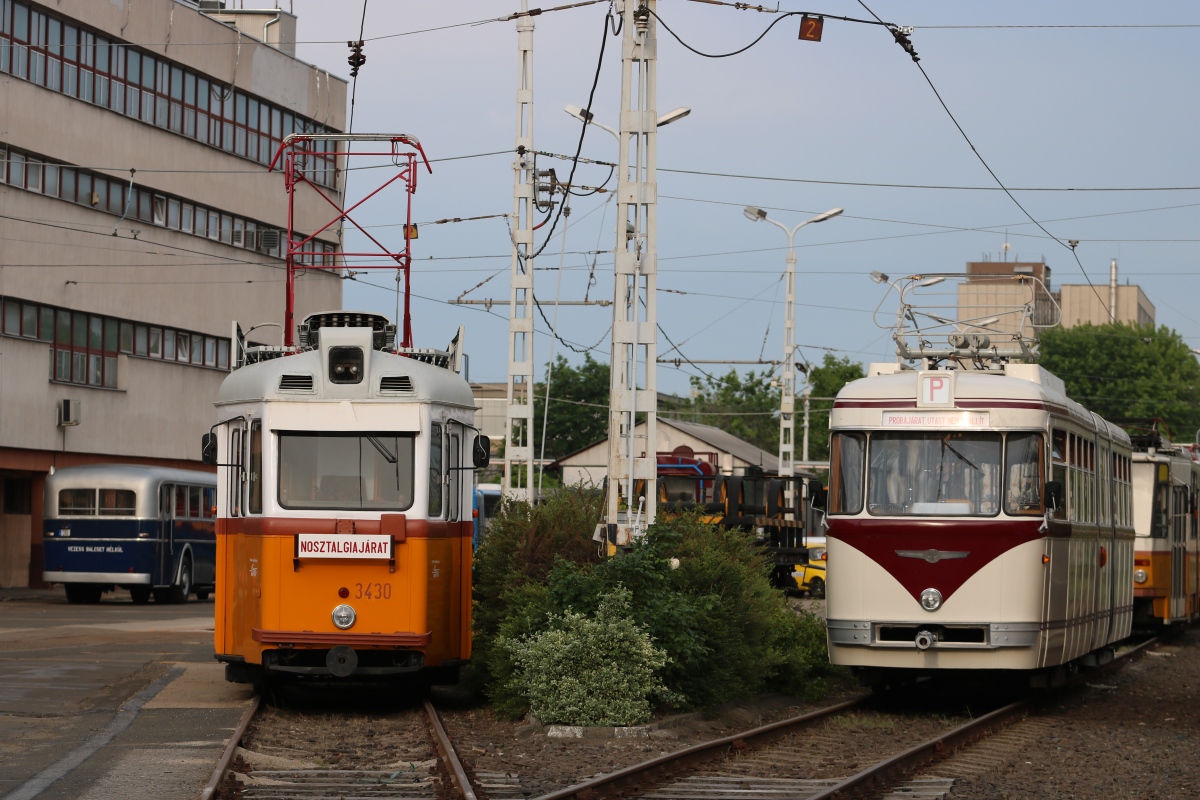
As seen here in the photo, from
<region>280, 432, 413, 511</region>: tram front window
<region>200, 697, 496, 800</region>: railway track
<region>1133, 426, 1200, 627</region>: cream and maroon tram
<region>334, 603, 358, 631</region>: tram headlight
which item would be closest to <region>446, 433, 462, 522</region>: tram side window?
<region>280, 432, 413, 511</region>: tram front window

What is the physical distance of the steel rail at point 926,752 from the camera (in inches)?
415

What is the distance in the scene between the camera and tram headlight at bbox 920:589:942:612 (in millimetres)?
14758

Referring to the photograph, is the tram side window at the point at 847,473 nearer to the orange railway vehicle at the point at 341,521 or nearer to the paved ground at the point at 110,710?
the orange railway vehicle at the point at 341,521

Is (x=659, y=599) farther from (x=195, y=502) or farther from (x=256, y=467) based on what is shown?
(x=195, y=502)

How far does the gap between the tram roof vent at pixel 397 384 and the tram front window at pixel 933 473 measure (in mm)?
4119

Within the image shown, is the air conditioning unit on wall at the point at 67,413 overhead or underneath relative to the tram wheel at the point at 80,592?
overhead

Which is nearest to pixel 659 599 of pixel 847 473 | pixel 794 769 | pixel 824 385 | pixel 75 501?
pixel 847 473

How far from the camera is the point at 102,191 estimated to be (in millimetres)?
44312

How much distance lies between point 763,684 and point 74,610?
66.9 feet

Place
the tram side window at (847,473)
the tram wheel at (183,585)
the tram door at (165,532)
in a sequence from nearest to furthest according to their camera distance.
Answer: the tram side window at (847,473) < the tram door at (165,532) < the tram wheel at (183,585)

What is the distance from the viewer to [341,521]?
1436 centimetres

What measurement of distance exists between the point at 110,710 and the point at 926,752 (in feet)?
22.8

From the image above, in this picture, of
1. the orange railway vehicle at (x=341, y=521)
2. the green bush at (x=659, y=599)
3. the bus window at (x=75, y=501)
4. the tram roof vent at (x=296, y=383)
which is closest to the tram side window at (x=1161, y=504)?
the green bush at (x=659, y=599)

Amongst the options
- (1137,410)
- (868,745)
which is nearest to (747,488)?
(868,745)
